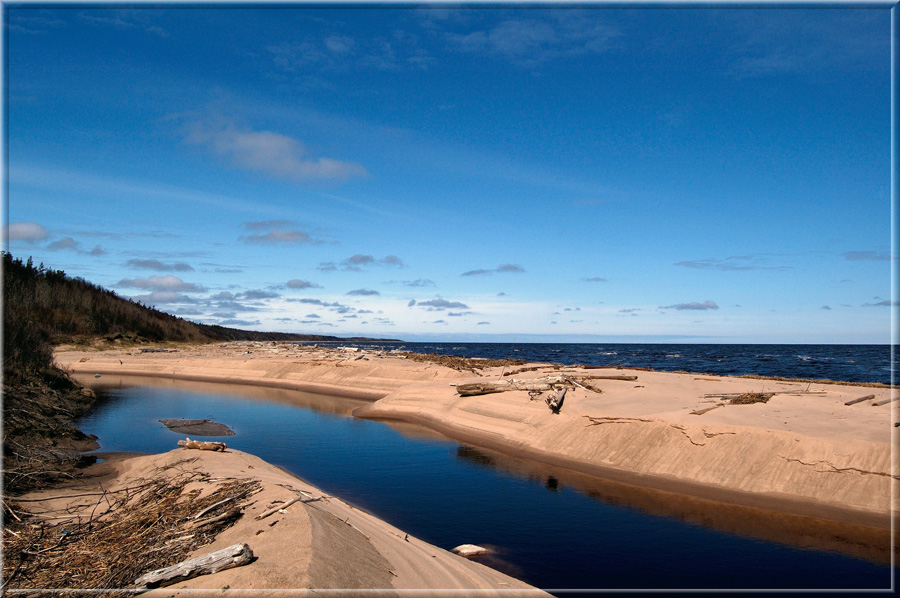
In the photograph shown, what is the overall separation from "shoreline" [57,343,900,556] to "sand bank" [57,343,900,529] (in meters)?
0.04

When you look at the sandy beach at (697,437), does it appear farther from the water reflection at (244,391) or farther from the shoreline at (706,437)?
the water reflection at (244,391)

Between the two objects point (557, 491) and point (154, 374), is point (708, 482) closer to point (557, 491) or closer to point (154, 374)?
point (557, 491)

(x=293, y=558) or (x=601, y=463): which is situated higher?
(x=293, y=558)

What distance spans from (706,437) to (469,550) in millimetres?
9389

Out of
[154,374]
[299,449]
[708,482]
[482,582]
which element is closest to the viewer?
[482,582]

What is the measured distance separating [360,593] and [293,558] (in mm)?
1080

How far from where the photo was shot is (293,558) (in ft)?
23.5

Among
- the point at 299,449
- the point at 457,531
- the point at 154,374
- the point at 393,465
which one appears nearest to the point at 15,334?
the point at 299,449

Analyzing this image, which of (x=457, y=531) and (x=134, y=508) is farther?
(x=457, y=531)

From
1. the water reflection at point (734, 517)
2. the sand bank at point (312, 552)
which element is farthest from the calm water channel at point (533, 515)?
the sand bank at point (312, 552)

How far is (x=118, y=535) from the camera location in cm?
867

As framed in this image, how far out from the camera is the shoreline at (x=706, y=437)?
42.1ft

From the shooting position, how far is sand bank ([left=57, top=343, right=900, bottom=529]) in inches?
508

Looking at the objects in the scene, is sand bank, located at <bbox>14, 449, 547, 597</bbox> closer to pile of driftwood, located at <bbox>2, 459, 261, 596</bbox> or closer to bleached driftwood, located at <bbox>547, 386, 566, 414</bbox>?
pile of driftwood, located at <bbox>2, 459, 261, 596</bbox>
